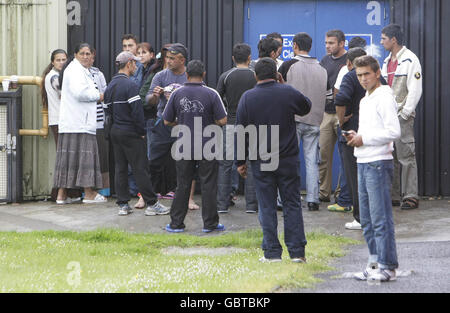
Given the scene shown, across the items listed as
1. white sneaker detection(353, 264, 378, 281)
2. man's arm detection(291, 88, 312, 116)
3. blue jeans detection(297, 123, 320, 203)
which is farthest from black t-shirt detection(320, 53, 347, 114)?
white sneaker detection(353, 264, 378, 281)

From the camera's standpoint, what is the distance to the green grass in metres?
6.80

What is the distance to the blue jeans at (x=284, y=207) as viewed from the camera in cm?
785

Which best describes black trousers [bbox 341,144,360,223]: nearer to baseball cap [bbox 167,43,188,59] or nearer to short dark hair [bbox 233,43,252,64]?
short dark hair [bbox 233,43,252,64]

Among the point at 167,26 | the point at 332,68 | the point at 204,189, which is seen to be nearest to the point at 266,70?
the point at 204,189

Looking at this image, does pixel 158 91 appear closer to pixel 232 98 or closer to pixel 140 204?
pixel 232 98

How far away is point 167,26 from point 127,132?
8.70 ft

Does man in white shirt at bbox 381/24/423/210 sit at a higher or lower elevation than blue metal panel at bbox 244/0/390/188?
lower

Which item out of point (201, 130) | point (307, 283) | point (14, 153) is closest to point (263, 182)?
point (307, 283)

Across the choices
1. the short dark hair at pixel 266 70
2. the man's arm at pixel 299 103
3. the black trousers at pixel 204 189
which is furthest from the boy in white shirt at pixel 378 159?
the black trousers at pixel 204 189

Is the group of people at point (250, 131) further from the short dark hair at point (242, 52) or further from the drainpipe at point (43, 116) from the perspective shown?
the drainpipe at point (43, 116)

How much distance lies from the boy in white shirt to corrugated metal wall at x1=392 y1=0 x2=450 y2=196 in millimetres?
5413

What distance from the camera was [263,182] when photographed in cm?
793

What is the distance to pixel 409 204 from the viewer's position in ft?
36.8

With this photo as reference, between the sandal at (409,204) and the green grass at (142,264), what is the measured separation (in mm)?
2146
